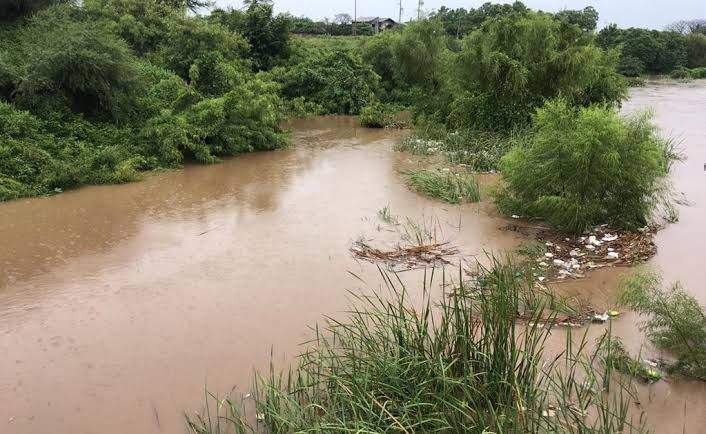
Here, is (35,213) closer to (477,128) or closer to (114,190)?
(114,190)

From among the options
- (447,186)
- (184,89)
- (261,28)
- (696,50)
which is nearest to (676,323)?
(447,186)

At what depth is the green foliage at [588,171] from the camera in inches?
276

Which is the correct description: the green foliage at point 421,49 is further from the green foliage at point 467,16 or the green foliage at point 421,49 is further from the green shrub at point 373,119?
the green foliage at point 467,16

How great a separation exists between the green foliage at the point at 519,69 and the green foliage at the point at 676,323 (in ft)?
27.7

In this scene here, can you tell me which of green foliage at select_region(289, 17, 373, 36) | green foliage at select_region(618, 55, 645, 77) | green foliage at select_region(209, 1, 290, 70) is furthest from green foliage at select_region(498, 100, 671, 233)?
green foliage at select_region(618, 55, 645, 77)

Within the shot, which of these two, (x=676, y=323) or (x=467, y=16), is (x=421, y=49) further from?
(x=467, y=16)

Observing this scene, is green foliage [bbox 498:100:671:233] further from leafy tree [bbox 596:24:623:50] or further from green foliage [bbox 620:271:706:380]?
leafy tree [bbox 596:24:623:50]

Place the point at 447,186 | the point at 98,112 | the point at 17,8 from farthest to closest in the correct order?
1. the point at 17,8
2. the point at 98,112
3. the point at 447,186

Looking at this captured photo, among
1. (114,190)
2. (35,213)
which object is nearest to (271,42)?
(114,190)

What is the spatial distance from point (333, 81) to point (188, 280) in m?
15.9

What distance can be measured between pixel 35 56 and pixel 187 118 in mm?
3161

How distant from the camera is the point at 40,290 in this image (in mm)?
5879

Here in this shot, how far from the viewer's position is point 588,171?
7.11 metres

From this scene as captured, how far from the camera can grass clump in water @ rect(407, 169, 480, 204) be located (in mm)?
9078
